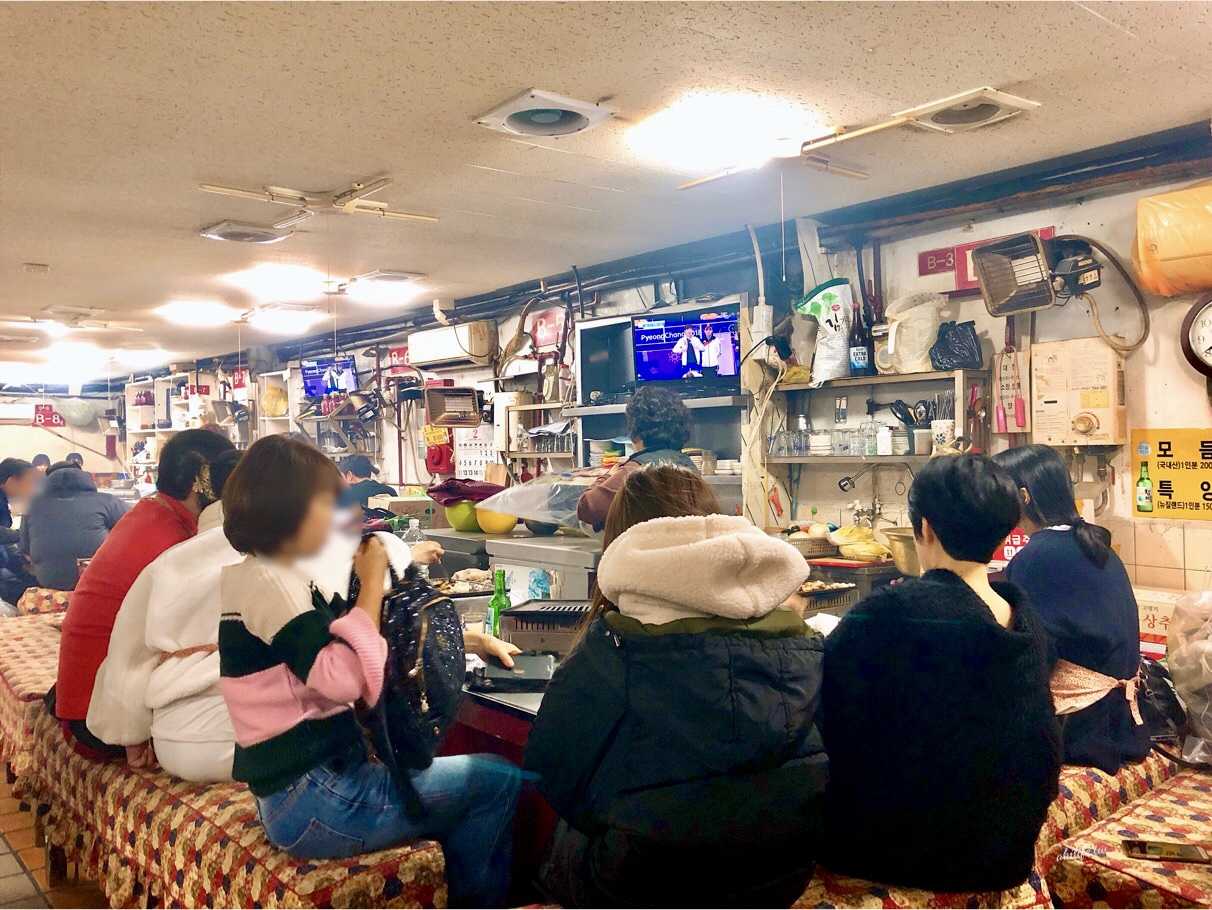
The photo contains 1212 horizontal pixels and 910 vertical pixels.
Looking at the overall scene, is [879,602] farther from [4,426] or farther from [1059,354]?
[4,426]

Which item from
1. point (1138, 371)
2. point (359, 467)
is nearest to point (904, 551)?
point (1138, 371)

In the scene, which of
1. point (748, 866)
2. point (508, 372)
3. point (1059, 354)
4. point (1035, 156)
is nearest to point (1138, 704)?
point (1059, 354)

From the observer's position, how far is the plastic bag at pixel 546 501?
3.54m

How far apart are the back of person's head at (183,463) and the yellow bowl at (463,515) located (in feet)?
3.95

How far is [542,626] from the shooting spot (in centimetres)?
270

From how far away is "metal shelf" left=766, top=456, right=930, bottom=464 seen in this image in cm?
420

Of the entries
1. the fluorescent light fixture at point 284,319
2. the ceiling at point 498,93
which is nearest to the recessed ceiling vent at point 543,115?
the ceiling at point 498,93

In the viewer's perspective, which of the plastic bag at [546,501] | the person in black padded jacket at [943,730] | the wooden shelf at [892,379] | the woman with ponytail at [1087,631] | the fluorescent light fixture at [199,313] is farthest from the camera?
the fluorescent light fixture at [199,313]

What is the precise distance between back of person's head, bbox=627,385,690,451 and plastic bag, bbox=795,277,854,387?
0.99 m

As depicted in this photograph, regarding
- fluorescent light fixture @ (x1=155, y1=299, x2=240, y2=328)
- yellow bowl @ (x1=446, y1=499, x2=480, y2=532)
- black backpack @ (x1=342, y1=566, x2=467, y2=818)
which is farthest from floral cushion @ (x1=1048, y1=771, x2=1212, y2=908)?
fluorescent light fixture @ (x1=155, y1=299, x2=240, y2=328)

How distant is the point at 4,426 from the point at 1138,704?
1441 cm

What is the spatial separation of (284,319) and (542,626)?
19.0 feet

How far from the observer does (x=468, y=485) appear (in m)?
3.98

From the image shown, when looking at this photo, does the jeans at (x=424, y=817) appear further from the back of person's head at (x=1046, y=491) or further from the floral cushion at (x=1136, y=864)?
the back of person's head at (x=1046, y=491)
